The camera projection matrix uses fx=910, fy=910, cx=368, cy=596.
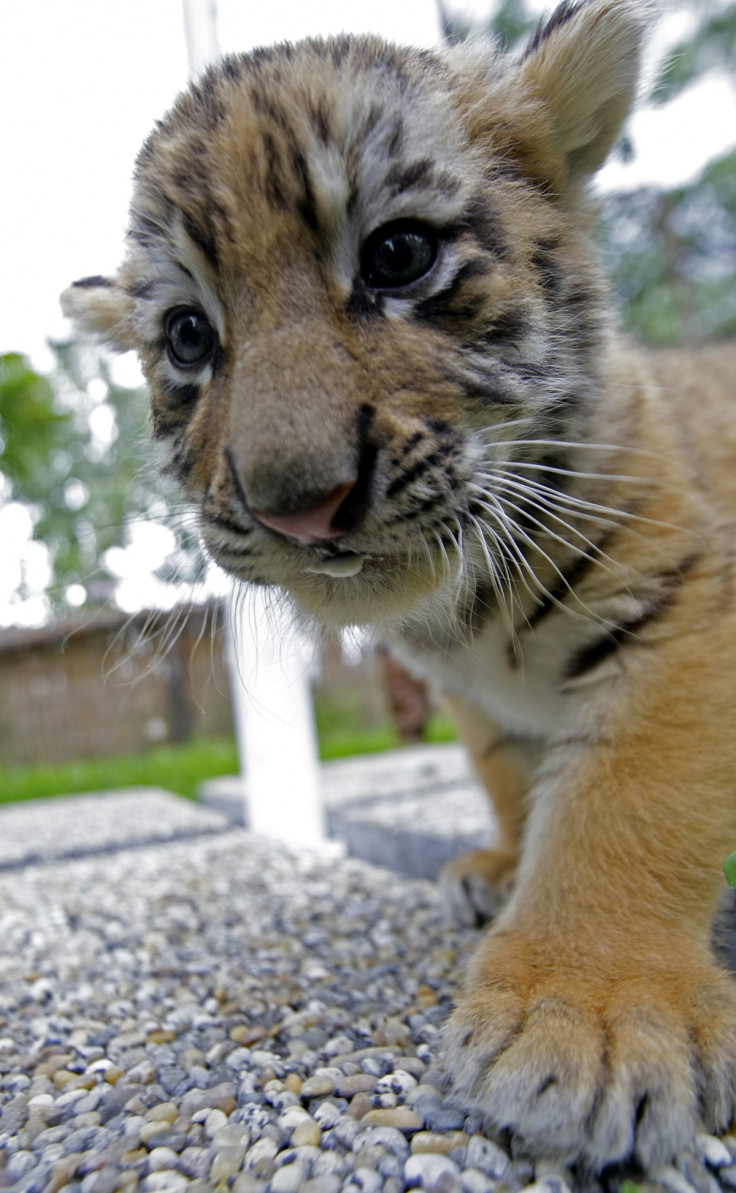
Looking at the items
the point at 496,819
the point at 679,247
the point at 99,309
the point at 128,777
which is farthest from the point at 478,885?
the point at 679,247

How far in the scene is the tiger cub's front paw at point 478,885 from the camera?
7.05ft

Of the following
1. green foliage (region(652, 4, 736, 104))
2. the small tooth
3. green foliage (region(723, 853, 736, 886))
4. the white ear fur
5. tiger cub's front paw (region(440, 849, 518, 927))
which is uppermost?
green foliage (region(652, 4, 736, 104))

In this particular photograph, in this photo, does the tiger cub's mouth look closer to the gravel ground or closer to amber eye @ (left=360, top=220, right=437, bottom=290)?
amber eye @ (left=360, top=220, right=437, bottom=290)

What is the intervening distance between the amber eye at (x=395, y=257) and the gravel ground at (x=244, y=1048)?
124 centimetres

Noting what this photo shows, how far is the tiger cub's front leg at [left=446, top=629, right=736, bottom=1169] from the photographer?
115cm

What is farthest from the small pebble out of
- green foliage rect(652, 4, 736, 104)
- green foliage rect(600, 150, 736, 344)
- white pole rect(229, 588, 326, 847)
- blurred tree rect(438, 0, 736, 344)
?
green foliage rect(652, 4, 736, 104)

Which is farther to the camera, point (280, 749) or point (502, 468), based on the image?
point (280, 749)

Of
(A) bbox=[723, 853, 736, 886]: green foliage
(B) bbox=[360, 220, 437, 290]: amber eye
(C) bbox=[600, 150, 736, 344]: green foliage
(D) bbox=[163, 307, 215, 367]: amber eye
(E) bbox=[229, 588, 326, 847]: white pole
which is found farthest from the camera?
(C) bbox=[600, 150, 736, 344]: green foliage

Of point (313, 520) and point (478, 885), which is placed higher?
point (313, 520)

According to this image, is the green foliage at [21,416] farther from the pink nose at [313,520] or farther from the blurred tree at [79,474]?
the pink nose at [313,520]

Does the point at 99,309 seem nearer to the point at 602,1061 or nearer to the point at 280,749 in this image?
the point at 280,749

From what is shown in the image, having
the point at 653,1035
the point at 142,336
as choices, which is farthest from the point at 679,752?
the point at 142,336

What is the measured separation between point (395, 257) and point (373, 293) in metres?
0.07

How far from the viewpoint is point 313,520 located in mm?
1331
